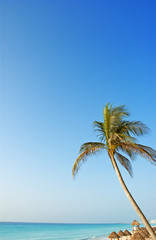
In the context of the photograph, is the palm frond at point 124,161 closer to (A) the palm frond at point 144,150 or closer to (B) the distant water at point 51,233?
(A) the palm frond at point 144,150

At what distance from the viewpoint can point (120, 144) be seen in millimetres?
8633

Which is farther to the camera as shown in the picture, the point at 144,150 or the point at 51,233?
the point at 51,233

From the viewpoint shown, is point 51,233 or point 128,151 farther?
point 51,233

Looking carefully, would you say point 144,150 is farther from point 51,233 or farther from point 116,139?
point 51,233

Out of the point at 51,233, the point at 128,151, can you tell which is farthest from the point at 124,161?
the point at 51,233

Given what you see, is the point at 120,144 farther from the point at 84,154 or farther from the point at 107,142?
the point at 84,154

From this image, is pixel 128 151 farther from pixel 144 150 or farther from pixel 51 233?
pixel 51 233

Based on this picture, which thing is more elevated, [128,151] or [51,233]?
[128,151]

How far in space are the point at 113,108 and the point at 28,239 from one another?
129ft

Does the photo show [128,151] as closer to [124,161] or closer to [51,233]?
[124,161]

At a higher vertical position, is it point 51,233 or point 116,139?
point 116,139

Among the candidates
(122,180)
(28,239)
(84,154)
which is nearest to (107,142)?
(84,154)

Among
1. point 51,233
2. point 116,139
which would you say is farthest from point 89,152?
point 51,233

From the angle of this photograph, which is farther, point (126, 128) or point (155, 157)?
point (126, 128)
